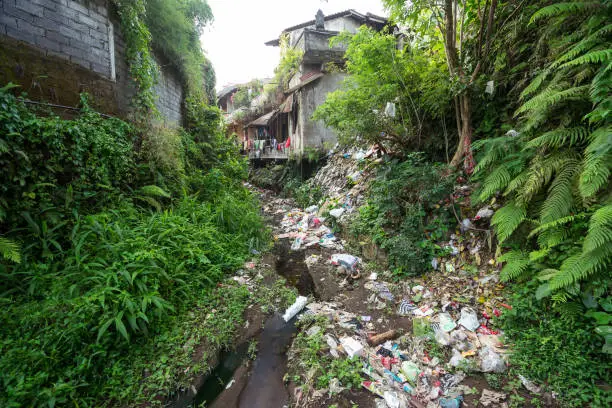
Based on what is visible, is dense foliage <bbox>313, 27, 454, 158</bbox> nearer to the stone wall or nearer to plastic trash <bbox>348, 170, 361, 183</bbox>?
plastic trash <bbox>348, 170, 361, 183</bbox>

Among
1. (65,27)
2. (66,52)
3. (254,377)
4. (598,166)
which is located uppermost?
(65,27)

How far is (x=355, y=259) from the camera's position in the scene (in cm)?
432

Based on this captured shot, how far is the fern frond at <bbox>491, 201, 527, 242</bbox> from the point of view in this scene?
2568 mm

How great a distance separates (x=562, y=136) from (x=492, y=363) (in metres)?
2.31

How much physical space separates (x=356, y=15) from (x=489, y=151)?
1365 centimetres

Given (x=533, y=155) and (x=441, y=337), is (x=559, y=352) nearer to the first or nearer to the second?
(x=441, y=337)

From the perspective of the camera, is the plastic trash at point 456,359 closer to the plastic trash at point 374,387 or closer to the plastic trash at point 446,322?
the plastic trash at point 446,322

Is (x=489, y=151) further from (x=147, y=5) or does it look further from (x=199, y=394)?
(x=147, y=5)

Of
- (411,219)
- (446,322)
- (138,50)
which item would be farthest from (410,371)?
(138,50)

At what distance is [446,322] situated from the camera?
106 inches

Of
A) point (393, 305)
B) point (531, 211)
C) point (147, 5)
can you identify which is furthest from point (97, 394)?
point (147, 5)

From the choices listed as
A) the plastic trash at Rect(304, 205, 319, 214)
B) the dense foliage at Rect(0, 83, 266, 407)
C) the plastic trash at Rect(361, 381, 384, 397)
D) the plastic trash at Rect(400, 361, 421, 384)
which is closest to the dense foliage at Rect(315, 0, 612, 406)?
the plastic trash at Rect(400, 361, 421, 384)

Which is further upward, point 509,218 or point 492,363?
point 509,218

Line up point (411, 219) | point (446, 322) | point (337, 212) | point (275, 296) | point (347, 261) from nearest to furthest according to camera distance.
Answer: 1. point (446, 322)
2. point (275, 296)
3. point (411, 219)
4. point (347, 261)
5. point (337, 212)
